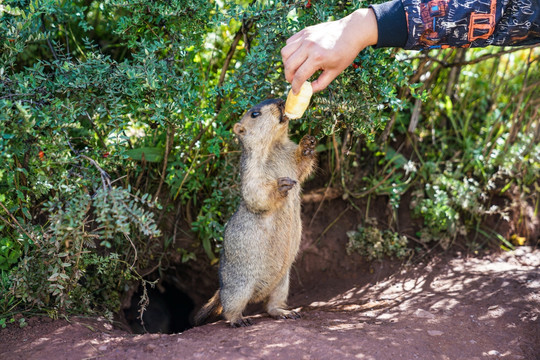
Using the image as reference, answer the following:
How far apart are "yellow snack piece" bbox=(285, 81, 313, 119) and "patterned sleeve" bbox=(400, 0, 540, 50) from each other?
2.34ft

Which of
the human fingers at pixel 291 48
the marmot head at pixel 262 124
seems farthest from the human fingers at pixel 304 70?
the marmot head at pixel 262 124

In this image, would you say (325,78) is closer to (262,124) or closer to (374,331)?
(262,124)

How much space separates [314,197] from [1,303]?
3449 millimetres

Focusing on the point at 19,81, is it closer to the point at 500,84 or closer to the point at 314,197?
the point at 314,197

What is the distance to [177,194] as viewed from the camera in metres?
5.39

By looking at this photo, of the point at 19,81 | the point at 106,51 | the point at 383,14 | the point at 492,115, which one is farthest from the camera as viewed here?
the point at 492,115

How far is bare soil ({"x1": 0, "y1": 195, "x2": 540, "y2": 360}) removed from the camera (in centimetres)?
372

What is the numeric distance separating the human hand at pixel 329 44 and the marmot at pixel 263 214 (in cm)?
133

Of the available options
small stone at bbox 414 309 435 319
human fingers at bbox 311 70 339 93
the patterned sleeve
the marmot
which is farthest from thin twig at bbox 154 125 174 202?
small stone at bbox 414 309 435 319

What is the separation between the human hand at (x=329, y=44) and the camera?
309cm

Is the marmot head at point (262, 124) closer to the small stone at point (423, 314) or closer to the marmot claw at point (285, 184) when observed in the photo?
the marmot claw at point (285, 184)

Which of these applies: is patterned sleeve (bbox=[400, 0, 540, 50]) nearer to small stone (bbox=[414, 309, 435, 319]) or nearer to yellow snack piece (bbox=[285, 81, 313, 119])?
yellow snack piece (bbox=[285, 81, 313, 119])

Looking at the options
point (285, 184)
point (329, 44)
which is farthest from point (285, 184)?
point (329, 44)

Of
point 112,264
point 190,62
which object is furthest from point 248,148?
point 112,264
